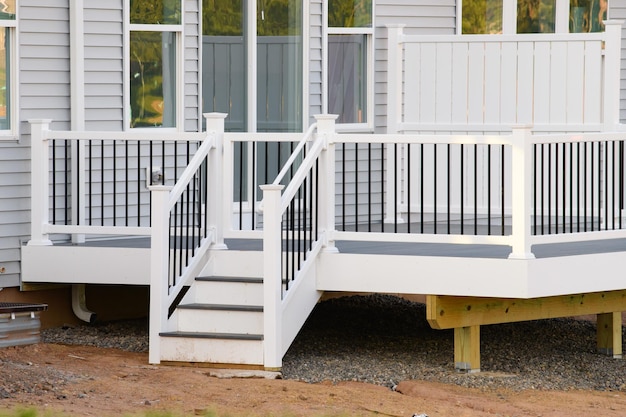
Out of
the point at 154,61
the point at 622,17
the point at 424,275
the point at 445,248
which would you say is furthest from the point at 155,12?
the point at 622,17

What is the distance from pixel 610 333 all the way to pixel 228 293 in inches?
140

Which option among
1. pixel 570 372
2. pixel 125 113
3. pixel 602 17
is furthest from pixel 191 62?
pixel 602 17

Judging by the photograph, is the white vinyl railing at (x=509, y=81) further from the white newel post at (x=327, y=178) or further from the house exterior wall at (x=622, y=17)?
the house exterior wall at (x=622, y=17)

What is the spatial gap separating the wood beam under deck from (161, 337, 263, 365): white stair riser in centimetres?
130

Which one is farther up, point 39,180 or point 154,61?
point 154,61

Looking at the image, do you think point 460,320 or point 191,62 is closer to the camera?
point 460,320

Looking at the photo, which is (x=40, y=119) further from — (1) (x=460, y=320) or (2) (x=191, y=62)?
(1) (x=460, y=320)

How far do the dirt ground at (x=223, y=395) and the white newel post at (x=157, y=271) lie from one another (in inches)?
8.0

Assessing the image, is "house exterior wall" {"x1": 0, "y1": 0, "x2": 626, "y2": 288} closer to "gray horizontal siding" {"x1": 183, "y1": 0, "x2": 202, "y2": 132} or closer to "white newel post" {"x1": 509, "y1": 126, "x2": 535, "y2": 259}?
"gray horizontal siding" {"x1": 183, "y1": 0, "x2": 202, "y2": 132}

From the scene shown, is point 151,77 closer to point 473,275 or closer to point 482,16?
point 473,275

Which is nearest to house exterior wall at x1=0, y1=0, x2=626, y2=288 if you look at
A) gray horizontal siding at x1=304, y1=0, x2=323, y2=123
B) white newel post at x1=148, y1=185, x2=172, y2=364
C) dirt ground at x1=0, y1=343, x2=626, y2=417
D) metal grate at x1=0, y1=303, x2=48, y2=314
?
metal grate at x1=0, y1=303, x2=48, y2=314

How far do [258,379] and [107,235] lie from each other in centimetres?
265

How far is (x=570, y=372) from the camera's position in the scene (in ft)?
33.1

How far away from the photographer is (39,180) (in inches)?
408
